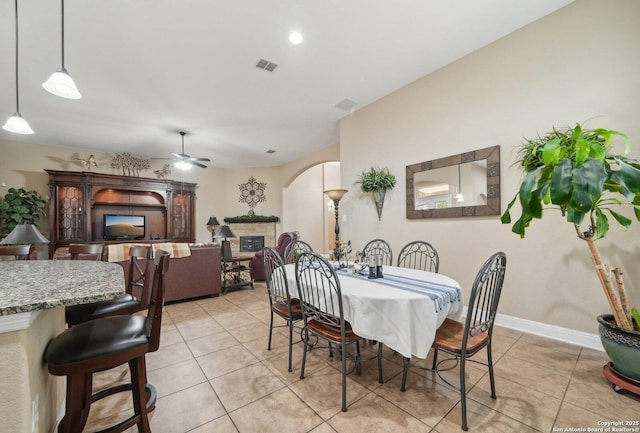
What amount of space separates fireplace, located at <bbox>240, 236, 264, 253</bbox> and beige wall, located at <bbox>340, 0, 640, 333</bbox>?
5.36 metres

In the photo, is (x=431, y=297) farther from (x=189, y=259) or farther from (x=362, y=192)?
(x=189, y=259)

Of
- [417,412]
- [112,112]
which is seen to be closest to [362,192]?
[417,412]

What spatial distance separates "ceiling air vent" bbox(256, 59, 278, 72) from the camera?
3108 millimetres

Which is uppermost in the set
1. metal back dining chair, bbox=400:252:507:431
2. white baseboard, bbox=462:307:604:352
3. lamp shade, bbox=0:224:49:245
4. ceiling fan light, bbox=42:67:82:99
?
ceiling fan light, bbox=42:67:82:99

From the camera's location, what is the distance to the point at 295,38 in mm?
2695

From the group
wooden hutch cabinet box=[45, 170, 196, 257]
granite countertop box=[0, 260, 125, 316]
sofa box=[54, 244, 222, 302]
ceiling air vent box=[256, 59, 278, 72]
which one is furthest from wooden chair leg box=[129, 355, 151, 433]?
wooden hutch cabinet box=[45, 170, 196, 257]

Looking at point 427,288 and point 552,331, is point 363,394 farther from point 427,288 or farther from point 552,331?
point 552,331

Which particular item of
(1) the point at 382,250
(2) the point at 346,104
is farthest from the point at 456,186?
(2) the point at 346,104

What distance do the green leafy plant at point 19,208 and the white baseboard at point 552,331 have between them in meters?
8.00

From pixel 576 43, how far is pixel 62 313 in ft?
15.4

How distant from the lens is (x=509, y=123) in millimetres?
2773

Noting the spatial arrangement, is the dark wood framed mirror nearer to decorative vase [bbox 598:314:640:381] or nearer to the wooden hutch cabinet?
decorative vase [bbox 598:314:640:381]

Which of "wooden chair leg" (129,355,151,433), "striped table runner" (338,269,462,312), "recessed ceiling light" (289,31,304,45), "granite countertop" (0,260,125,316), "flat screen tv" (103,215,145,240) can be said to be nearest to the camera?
"granite countertop" (0,260,125,316)

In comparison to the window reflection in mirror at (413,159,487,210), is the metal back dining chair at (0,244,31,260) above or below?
below
